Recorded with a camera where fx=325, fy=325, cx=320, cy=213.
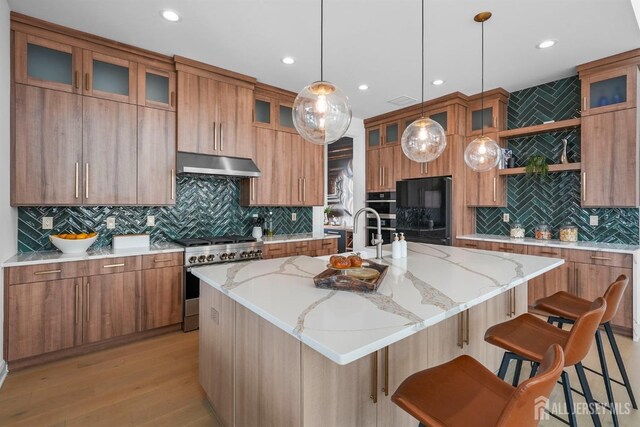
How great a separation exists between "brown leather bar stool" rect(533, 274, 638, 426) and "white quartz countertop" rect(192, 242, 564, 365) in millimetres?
257

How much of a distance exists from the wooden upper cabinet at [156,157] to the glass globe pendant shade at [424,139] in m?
2.38

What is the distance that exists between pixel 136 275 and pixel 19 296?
2.61 ft

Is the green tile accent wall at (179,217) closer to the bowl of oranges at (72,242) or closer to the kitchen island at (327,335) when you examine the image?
the bowl of oranges at (72,242)

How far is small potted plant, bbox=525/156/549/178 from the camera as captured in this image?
13.0 feet

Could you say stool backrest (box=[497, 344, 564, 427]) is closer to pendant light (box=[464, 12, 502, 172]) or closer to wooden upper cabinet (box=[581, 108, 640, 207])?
pendant light (box=[464, 12, 502, 172])

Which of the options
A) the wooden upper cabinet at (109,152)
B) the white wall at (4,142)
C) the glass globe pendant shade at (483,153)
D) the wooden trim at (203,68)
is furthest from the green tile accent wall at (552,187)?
the white wall at (4,142)

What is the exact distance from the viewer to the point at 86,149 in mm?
2936

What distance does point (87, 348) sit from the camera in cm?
282

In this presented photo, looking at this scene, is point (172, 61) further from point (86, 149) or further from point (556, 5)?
point (556, 5)

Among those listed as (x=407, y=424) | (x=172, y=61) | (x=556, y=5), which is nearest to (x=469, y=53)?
(x=556, y=5)

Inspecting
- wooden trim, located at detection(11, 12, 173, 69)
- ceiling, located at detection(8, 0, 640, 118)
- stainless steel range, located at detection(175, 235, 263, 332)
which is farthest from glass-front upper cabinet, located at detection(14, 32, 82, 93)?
stainless steel range, located at detection(175, 235, 263, 332)

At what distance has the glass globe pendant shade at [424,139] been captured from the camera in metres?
2.64

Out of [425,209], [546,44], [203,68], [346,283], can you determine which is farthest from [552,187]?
[203,68]

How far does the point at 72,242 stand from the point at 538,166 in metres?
5.02
